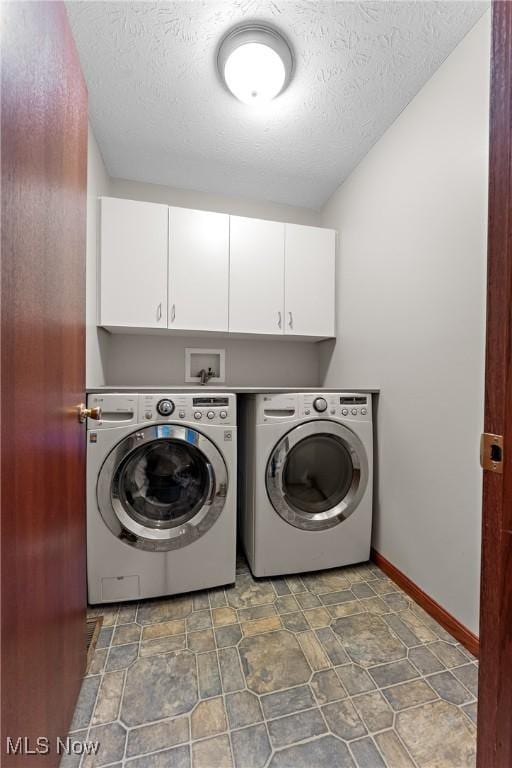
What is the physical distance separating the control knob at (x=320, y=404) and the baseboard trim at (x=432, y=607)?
921mm

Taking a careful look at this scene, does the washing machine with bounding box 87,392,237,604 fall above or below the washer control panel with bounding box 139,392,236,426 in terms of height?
below

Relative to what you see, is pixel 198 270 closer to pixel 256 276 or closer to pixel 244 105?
pixel 256 276

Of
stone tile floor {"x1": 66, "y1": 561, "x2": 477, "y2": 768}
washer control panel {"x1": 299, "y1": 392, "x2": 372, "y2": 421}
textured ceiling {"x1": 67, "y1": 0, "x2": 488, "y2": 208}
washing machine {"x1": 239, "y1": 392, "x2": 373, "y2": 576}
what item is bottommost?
stone tile floor {"x1": 66, "y1": 561, "x2": 477, "y2": 768}

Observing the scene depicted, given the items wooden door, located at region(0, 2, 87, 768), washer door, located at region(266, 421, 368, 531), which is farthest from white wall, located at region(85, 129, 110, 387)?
washer door, located at region(266, 421, 368, 531)

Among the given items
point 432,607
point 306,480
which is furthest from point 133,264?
point 432,607

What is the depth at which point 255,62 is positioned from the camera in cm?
130

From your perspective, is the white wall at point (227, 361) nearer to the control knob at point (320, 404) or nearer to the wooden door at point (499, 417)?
the control knob at point (320, 404)

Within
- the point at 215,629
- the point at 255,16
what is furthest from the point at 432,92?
the point at 215,629

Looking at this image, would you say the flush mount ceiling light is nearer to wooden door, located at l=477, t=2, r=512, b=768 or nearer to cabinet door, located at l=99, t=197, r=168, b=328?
cabinet door, located at l=99, t=197, r=168, b=328

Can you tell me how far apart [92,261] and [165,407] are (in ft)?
3.23

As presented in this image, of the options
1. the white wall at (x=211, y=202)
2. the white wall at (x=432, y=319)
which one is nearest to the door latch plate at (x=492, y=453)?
the white wall at (x=432, y=319)

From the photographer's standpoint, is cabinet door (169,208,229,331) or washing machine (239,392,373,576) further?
cabinet door (169,208,229,331)

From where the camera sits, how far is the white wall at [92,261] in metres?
1.68

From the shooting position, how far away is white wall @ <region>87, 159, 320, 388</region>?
7.30 feet
